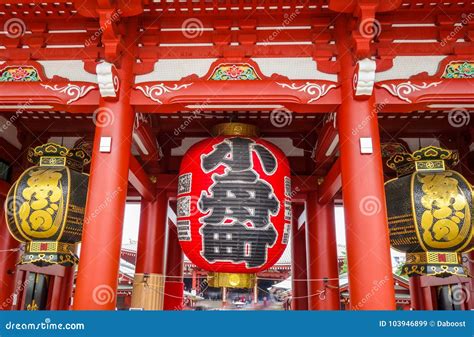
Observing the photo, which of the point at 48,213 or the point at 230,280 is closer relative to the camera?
the point at 48,213

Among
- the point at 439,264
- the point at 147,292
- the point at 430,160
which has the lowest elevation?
the point at 147,292

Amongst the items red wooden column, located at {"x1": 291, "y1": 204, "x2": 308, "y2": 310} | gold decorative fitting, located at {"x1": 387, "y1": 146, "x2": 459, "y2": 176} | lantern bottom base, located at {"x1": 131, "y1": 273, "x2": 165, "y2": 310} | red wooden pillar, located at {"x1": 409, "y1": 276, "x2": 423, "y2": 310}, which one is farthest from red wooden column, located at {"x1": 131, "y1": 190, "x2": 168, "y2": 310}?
gold decorative fitting, located at {"x1": 387, "y1": 146, "x2": 459, "y2": 176}

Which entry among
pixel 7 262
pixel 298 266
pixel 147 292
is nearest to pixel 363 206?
pixel 147 292

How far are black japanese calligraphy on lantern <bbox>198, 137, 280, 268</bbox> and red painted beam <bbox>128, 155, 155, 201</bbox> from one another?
1260 mm

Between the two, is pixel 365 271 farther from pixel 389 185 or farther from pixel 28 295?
pixel 28 295

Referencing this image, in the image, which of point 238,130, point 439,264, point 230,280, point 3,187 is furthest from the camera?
point 3,187

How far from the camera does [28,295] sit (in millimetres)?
4781

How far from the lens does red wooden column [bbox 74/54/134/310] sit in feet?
12.4

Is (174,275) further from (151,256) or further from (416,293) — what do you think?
(416,293)

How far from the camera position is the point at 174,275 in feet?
24.9

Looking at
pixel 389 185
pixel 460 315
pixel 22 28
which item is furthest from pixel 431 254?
pixel 22 28

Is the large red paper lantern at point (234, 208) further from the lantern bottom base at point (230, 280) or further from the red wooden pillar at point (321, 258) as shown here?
the red wooden pillar at point (321, 258)

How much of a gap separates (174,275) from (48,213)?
3.55 metres

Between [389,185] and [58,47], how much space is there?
4001mm
